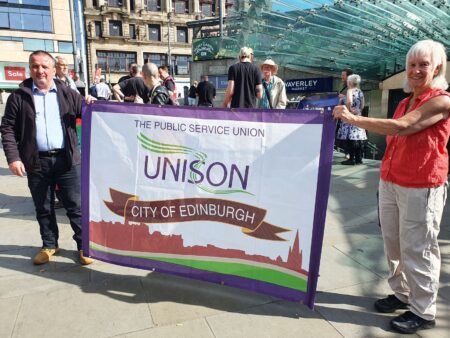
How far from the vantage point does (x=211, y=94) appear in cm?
1066

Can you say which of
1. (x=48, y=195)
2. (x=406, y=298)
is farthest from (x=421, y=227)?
(x=48, y=195)

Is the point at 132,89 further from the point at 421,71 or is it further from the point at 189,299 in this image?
the point at 421,71

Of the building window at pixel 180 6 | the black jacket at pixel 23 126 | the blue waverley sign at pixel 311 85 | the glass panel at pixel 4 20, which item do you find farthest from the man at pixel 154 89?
the building window at pixel 180 6

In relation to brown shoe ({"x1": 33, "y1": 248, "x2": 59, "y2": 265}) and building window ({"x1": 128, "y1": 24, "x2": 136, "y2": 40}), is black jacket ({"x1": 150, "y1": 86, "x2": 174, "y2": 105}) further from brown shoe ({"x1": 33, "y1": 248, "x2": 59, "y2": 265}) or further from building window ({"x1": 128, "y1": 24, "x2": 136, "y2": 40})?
building window ({"x1": 128, "y1": 24, "x2": 136, "y2": 40})

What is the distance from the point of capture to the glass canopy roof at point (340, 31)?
1368cm

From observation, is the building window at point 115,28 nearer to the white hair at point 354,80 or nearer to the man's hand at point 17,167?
the white hair at point 354,80

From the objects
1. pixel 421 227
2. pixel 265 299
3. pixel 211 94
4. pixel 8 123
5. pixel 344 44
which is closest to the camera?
pixel 421 227

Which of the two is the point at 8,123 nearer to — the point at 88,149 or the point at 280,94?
the point at 88,149

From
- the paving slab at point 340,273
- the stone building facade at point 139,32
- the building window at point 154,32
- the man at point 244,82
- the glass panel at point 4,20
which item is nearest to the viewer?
the paving slab at point 340,273

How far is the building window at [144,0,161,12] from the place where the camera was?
54.5 meters

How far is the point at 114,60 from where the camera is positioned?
175 ft

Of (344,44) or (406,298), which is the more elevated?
(344,44)

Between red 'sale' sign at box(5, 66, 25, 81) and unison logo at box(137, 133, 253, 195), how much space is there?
46.4 metres

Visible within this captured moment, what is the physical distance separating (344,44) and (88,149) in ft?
50.2
